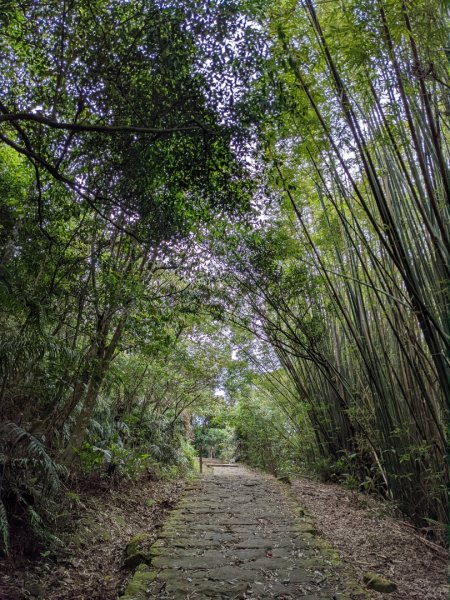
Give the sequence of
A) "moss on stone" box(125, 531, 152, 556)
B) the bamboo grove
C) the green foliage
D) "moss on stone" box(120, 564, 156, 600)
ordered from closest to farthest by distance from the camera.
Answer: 1. "moss on stone" box(120, 564, 156, 600)
2. the bamboo grove
3. the green foliage
4. "moss on stone" box(125, 531, 152, 556)

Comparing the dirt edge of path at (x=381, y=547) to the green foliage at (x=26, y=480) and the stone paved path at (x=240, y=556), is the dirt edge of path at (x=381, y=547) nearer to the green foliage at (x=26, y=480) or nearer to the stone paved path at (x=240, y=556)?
the stone paved path at (x=240, y=556)

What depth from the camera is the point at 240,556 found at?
276 centimetres

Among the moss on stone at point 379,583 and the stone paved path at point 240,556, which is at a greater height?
the moss on stone at point 379,583

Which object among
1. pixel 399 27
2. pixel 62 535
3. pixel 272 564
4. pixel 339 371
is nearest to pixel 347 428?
pixel 339 371

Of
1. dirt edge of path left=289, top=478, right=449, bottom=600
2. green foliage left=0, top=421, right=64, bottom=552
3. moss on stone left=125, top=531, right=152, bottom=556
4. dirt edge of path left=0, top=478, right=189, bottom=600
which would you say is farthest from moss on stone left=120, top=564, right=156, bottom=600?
dirt edge of path left=289, top=478, right=449, bottom=600

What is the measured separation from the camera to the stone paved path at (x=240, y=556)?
2.20 m

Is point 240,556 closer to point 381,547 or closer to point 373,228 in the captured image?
point 381,547

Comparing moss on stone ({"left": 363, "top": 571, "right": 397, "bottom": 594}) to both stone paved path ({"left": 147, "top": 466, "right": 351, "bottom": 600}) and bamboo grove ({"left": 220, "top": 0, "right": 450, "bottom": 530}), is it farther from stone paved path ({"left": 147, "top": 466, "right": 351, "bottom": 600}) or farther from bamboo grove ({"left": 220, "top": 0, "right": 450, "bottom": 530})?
bamboo grove ({"left": 220, "top": 0, "right": 450, "bottom": 530})

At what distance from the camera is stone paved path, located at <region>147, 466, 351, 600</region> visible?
2201mm

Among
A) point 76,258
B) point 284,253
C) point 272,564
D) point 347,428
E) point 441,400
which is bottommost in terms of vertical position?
point 272,564

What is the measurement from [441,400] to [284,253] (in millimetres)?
2505

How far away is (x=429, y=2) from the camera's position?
2246mm

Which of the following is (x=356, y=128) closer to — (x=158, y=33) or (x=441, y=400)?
(x=158, y=33)

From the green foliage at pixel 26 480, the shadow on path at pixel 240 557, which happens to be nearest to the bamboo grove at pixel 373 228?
the shadow on path at pixel 240 557
